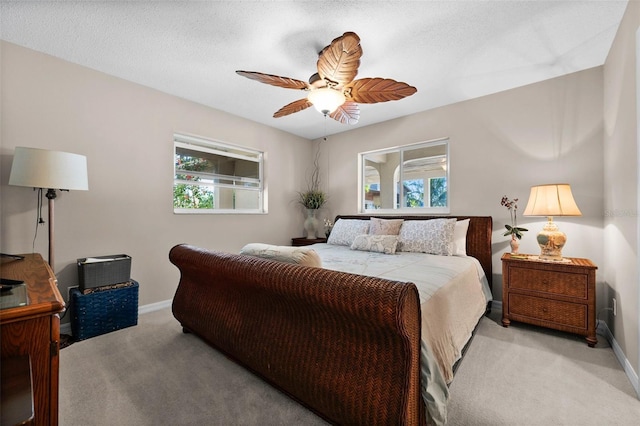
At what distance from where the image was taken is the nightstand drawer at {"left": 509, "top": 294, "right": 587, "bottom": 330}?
228cm

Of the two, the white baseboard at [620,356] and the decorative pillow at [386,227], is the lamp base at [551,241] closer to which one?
the white baseboard at [620,356]

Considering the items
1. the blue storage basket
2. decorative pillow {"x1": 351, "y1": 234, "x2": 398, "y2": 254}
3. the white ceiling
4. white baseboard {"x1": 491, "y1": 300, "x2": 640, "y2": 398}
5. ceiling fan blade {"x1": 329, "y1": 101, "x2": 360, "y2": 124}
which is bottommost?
white baseboard {"x1": 491, "y1": 300, "x2": 640, "y2": 398}

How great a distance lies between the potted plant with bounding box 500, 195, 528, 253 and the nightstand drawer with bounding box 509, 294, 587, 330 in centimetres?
53

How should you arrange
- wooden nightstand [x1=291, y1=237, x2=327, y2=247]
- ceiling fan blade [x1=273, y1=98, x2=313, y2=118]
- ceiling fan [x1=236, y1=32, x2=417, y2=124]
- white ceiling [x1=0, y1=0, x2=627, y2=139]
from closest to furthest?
1. ceiling fan [x1=236, y1=32, x2=417, y2=124]
2. white ceiling [x1=0, y1=0, x2=627, y2=139]
3. ceiling fan blade [x1=273, y1=98, x2=313, y2=118]
4. wooden nightstand [x1=291, y1=237, x2=327, y2=247]

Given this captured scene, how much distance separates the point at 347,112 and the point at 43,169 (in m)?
2.50

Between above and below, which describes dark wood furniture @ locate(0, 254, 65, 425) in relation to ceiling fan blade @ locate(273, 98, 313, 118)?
below

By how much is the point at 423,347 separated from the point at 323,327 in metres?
0.48

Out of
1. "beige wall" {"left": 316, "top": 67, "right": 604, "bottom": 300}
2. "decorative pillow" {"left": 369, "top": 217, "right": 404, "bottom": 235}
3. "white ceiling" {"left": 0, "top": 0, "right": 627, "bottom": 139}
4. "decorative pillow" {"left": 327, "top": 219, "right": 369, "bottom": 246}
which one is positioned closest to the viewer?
"white ceiling" {"left": 0, "top": 0, "right": 627, "bottom": 139}

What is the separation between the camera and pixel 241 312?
1833mm

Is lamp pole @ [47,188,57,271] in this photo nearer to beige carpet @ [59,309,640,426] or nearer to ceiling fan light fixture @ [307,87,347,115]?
beige carpet @ [59,309,640,426]

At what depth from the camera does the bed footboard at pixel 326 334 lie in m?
1.12

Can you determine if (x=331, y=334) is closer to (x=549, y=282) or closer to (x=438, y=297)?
(x=438, y=297)

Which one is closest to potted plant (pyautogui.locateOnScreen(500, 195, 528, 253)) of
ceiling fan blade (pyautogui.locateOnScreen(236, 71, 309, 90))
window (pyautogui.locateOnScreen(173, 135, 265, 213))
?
ceiling fan blade (pyautogui.locateOnScreen(236, 71, 309, 90))

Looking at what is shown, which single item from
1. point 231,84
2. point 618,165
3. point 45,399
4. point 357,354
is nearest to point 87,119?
point 231,84
